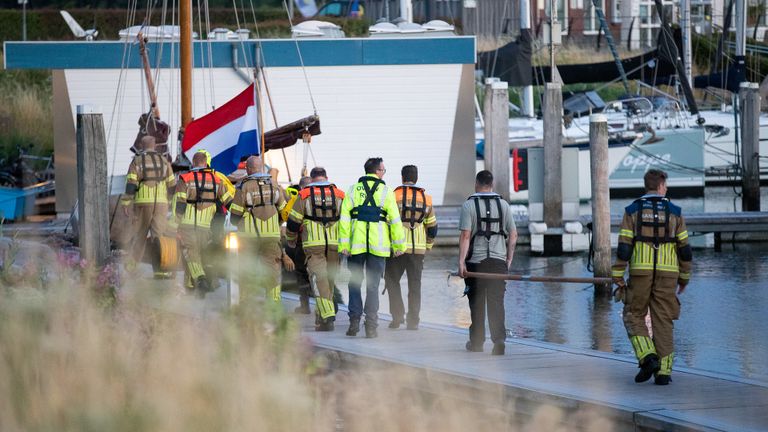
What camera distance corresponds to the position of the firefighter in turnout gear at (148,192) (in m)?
16.6

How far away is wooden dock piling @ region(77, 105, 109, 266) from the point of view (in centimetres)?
1442

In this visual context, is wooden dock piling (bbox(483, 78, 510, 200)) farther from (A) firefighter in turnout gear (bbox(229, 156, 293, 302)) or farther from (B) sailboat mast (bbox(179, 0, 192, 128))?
(A) firefighter in turnout gear (bbox(229, 156, 293, 302))

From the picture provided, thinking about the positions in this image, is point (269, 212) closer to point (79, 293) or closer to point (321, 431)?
point (79, 293)

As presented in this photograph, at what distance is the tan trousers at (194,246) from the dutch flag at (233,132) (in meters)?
2.24

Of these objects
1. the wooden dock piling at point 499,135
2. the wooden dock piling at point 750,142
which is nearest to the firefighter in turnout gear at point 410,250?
the wooden dock piling at point 499,135

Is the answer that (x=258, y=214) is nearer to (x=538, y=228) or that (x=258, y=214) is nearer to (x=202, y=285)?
(x=202, y=285)

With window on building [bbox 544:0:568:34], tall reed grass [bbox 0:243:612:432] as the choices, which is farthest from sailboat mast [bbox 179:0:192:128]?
window on building [bbox 544:0:568:34]

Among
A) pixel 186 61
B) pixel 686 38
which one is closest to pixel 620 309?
pixel 186 61

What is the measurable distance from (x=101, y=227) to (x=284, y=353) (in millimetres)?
6641

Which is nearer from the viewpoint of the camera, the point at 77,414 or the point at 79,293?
the point at 77,414

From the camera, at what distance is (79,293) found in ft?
35.4

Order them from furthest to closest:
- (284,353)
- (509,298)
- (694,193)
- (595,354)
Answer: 1. (694,193)
2. (509,298)
3. (595,354)
4. (284,353)

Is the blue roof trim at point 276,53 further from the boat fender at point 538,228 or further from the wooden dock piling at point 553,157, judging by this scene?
the boat fender at point 538,228

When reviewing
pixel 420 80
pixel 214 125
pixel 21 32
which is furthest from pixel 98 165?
pixel 21 32
